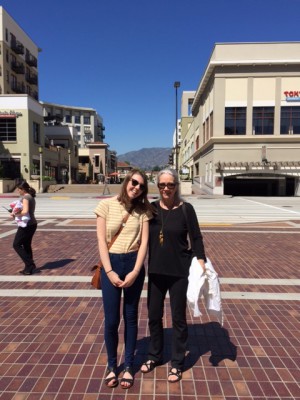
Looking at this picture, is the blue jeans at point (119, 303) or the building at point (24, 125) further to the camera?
the building at point (24, 125)

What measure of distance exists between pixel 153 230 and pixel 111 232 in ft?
1.30

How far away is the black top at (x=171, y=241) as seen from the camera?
3.08 m

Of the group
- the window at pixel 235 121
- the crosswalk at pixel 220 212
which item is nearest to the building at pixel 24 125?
the crosswalk at pixel 220 212

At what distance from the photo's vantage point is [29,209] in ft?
21.3

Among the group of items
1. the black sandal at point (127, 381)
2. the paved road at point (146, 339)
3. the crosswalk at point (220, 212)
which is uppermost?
the black sandal at point (127, 381)

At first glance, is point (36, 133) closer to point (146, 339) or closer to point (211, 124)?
point (211, 124)

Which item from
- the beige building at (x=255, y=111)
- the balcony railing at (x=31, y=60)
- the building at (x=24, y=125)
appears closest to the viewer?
the beige building at (x=255, y=111)

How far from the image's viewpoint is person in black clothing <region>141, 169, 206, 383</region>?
309cm

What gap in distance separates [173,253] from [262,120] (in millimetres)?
37933

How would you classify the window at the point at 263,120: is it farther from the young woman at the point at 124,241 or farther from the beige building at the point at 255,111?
the young woman at the point at 124,241

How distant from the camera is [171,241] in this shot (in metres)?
3.09

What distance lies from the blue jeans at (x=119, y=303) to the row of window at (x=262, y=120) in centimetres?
3735

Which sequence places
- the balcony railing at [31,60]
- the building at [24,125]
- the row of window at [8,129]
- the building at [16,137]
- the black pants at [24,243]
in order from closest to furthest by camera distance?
the black pants at [24,243] → the building at [16,137] → the building at [24,125] → the row of window at [8,129] → the balcony railing at [31,60]

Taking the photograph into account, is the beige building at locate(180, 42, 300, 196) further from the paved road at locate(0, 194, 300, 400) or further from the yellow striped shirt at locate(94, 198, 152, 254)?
the yellow striped shirt at locate(94, 198, 152, 254)
